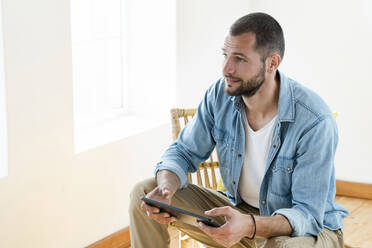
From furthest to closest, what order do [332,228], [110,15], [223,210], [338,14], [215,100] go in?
[338,14], [110,15], [215,100], [332,228], [223,210]

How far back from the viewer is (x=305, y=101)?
202 centimetres

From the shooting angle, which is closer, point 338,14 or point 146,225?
point 146,225

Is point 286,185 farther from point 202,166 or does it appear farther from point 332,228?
point 202,166

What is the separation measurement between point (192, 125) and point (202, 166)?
193 mm

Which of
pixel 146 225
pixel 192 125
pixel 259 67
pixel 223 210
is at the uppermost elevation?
pixel 259 67

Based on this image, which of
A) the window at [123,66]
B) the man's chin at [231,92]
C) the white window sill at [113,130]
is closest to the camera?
the man's chin at [231,92]

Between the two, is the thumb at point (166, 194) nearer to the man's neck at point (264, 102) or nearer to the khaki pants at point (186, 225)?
the khaki pants at point (186, 225)

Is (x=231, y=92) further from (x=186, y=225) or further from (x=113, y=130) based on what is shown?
(x=113, y=130)

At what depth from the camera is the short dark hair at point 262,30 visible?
201cm

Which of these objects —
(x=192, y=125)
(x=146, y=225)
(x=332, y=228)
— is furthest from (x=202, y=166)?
(x=332, y=228)

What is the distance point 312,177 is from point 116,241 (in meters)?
1.24

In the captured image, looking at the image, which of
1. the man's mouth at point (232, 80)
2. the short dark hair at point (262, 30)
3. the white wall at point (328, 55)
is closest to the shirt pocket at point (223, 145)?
the man's mouth at point (232, 80)

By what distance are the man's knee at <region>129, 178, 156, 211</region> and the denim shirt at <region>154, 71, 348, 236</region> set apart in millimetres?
72

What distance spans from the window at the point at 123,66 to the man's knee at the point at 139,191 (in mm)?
764
